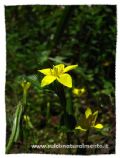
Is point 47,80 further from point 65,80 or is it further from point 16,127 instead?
point 16,127

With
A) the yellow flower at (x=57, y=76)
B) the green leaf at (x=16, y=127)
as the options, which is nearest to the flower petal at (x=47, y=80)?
the yellow flower at (x=57, y=76)

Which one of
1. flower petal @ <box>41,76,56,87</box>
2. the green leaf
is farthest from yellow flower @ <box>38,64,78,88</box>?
the green leaf

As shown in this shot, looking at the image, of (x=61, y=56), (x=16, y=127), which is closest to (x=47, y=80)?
(x=16, y=127)

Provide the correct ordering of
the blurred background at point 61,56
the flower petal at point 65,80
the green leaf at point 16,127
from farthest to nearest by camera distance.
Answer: the blurred background at point 61,56 < the green leaf at point 16,127 < the flower petal at point 65,80

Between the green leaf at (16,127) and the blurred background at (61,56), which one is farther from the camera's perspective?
the blurred background at (61,56)

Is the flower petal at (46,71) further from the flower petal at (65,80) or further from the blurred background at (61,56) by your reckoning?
the blurred background at (61,56)
